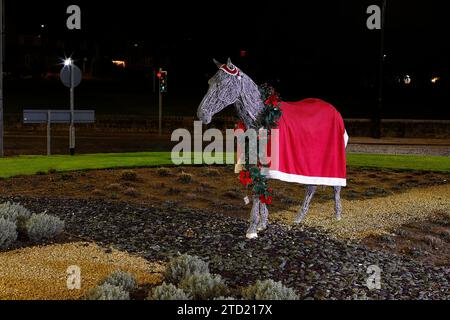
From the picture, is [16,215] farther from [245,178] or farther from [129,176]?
[129,176]

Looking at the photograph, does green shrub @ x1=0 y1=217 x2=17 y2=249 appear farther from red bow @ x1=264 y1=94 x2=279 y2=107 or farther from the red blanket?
red bow @ x1=264 y1=94 x2=279 y2=107

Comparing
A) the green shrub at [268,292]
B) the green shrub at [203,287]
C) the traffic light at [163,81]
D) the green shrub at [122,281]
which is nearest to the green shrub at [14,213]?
the green shrub at [122,281]

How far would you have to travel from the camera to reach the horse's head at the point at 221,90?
8.90m

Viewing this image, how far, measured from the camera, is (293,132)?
33.0 feet

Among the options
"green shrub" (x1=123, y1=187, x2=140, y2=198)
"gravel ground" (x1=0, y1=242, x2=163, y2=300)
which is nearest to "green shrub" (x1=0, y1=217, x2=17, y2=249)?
"gravel ground" (x1=0, y1=242, x2=163, y2=300)

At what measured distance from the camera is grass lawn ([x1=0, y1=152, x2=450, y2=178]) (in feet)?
58.6

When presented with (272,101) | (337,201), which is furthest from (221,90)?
(337,201)

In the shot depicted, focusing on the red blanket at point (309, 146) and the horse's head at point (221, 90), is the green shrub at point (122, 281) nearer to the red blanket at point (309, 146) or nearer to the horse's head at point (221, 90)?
the horse's head at point (221, 90)

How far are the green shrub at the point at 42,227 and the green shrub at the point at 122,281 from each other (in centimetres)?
254

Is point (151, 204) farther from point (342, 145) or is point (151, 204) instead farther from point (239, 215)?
point (342, 145)

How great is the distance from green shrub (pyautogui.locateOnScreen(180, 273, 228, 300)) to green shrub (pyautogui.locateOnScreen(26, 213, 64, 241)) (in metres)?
3.16

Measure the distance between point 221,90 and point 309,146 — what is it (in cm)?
209
